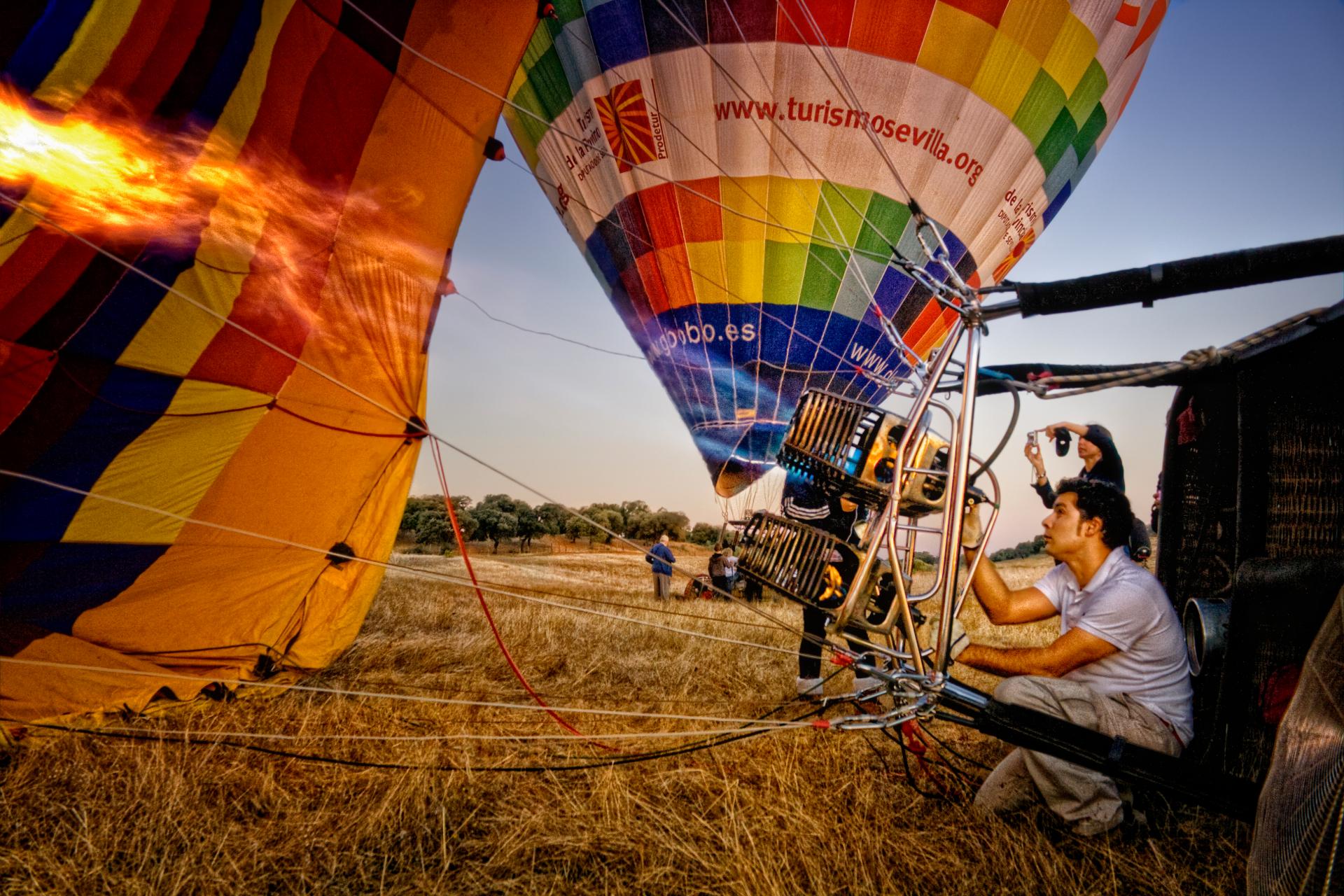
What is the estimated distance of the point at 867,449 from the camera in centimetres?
174

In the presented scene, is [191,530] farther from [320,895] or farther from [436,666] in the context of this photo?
[320,895]

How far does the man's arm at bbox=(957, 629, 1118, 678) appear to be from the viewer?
76.4 inches

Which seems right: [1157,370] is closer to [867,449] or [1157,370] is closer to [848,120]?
[867,449]

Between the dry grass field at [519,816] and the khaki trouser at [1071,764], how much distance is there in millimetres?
72

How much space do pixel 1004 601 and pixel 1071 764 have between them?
0.59 m

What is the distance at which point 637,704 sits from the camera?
9.91 ft

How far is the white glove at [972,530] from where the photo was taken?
1979 millimetres

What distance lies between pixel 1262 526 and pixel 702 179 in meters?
4.75

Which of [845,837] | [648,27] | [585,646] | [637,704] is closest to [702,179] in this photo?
[648,27]

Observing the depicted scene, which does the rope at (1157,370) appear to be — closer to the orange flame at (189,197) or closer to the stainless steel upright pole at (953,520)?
the stainless steel upright pole at (953,520)

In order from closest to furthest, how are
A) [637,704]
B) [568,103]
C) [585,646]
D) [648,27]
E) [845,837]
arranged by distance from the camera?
[845,837]
[637,704]
[585,646]
[648,27]
[568,103]

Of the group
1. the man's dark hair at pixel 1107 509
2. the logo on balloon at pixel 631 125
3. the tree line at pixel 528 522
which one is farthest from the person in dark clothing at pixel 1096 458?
the tree line at pixel 528 522

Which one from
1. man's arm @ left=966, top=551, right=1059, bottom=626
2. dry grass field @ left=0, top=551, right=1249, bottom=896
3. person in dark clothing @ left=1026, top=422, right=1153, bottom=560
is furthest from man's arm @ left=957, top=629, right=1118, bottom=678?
person in dark clothing @ left=1026, top=422, right=1153, bottom=560

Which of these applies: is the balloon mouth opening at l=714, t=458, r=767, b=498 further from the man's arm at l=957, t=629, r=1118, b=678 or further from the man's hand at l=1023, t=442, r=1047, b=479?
the man's arm at l=957, t=629, r=1118, b=678
